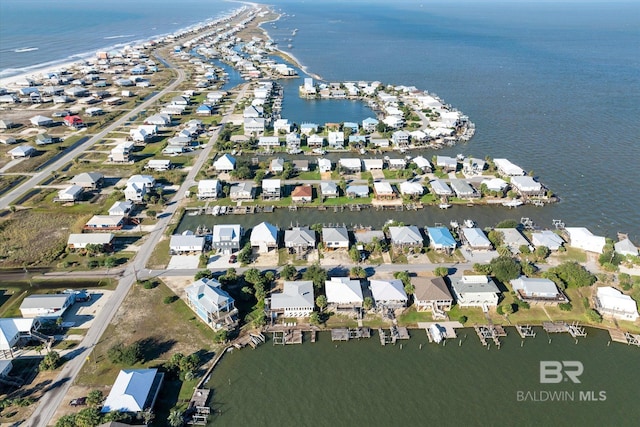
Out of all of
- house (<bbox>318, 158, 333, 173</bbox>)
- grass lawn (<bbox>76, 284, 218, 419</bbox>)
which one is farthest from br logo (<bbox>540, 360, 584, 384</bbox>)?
house (<bbox>318, 158, 333, 173</bbox>)

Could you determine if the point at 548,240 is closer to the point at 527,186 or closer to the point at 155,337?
the point at 527,186

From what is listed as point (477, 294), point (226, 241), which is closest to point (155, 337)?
point (226, 241)

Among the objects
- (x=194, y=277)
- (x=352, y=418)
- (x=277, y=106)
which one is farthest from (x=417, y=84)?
(x=352, y=418)

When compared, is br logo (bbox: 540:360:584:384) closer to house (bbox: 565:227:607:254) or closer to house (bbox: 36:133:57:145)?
house (bbox: 565:227:607:254)

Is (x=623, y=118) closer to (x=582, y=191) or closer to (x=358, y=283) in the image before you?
(x=582, y=191)

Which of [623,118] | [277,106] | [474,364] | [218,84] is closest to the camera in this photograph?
[474,364]
